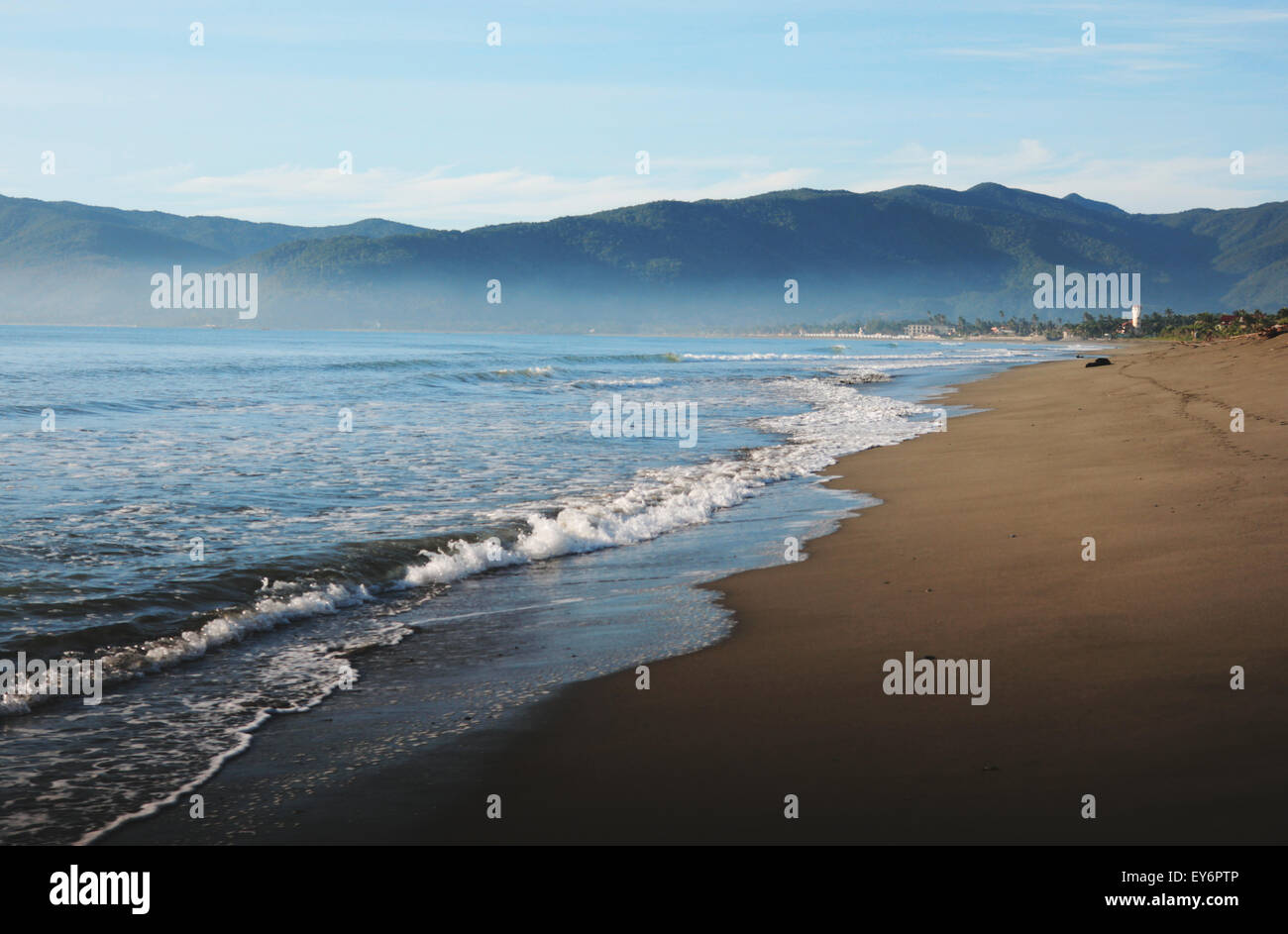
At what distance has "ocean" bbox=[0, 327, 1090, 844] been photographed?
5.82 metres

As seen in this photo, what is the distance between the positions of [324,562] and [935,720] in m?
6.48

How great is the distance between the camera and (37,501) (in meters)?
12.2

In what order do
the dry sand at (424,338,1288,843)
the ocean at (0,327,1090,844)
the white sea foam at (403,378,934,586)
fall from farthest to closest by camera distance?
the white sea foam at (403,378,934,586), the ocean at (0,327,1090,844), the dry sand at (424,338,1288,843)

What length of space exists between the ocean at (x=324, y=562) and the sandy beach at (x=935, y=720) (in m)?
0.60

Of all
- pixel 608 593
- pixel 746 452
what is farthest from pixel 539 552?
pixel 746 452

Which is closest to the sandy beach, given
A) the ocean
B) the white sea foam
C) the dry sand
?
the dry sand

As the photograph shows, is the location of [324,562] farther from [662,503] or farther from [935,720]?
[935,720]

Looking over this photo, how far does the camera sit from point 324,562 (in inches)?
380

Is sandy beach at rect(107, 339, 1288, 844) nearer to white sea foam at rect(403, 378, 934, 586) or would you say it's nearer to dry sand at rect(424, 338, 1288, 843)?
dry sand at rect(424, 338, 1288, 843)

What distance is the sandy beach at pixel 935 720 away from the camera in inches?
163

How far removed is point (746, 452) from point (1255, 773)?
15.9 m

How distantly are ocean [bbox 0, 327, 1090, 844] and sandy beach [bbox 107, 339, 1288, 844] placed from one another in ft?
1.97

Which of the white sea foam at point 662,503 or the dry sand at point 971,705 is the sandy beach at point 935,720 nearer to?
the dry sand at point 971,705
